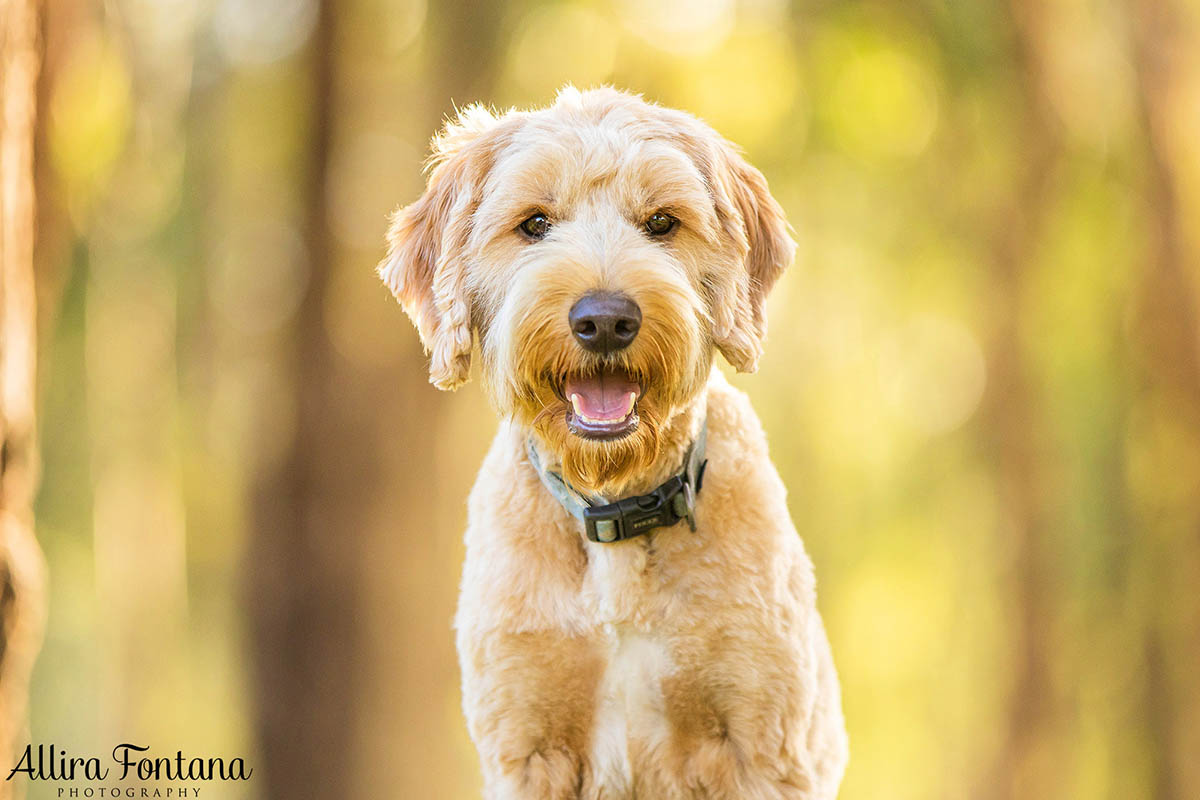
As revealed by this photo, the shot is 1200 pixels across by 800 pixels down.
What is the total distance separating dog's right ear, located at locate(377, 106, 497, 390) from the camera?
323 centimetres

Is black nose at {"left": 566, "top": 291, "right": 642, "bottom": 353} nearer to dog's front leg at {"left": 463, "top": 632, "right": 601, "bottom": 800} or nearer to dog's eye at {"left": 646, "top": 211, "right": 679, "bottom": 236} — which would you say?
dog's eye at {"left": 646, "top": 211, "right": 679, "bottom": 236}

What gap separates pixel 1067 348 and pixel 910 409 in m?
1.52

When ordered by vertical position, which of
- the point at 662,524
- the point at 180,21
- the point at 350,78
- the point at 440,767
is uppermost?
the point at 180,21

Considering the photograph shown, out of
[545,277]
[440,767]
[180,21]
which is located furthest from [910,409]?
[545,277]

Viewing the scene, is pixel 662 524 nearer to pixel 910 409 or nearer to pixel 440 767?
pixel 440 767

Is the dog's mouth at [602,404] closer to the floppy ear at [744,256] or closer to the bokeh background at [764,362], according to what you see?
the floppy ear at [744,256]

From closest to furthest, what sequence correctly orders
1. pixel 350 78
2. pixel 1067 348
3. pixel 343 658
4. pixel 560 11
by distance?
pixel 343 658 → pixel 350 78 → pixel 560 11 → pixel 1067 348

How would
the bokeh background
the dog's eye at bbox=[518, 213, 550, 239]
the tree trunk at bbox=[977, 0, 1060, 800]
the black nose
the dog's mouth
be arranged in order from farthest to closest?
the tree trunk at bbox=[977, 0, 1060, 800], the bokeh background, the dog's eye at bbox=[518, 213, 550, 239], the dog's mouth, the black nose

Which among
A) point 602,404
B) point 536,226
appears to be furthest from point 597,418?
point 536,226

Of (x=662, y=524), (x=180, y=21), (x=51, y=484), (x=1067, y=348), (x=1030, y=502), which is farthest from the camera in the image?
(x=51, y=484)

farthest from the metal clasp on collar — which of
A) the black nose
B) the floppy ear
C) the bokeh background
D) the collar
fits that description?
the bokeh background

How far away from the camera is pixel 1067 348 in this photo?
10.9 m

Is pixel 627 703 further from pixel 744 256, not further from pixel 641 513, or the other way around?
pixel 744 256

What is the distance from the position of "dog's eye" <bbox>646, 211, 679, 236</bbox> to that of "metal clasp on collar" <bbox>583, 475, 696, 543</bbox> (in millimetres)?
602
